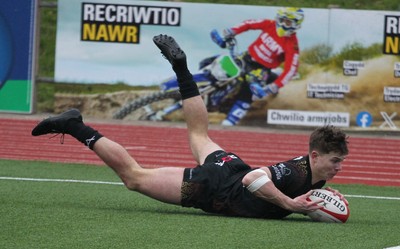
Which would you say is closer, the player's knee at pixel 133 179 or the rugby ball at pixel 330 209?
the rugby ball at pixel 330 209

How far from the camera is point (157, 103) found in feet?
66.3

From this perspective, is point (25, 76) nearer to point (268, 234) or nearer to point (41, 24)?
point (41, 24)

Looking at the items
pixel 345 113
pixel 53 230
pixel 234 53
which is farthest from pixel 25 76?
pixel 53 230

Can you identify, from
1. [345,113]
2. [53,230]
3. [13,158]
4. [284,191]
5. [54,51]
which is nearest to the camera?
[53,230]

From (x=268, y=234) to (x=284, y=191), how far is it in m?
1.06

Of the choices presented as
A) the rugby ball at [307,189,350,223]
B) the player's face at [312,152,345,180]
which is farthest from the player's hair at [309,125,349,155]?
the rugby ball at [307,189,350,223]

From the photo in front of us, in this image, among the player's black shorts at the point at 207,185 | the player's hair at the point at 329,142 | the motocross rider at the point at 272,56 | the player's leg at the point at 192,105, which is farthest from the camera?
the motocross rider at the point at 272,56

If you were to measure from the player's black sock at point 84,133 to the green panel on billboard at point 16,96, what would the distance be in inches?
488

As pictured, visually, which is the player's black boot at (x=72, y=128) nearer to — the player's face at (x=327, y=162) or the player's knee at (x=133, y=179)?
the player's knee at (x=133, y=179)

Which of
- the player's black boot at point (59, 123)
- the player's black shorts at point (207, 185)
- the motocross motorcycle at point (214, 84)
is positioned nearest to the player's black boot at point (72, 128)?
the player's black boot at point (59, 123)

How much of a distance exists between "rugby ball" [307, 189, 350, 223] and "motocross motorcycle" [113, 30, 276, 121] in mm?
11733

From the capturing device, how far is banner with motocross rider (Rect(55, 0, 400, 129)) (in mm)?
19891

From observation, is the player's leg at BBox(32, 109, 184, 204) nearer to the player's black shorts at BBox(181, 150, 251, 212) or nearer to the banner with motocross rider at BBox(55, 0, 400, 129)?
the player's black shorts at BBox(181, 150, 251, 212)

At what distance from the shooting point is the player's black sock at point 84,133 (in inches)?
323
